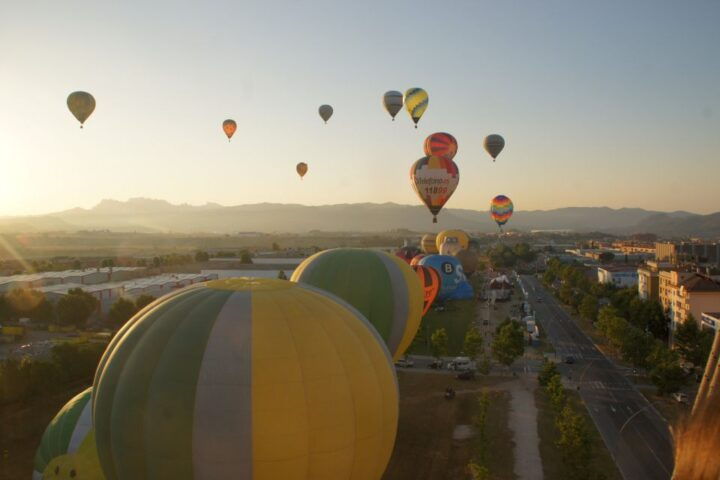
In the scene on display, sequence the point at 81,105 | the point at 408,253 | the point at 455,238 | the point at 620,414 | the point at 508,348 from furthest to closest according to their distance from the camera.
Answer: the point at 455,238
the point at 408,253
the point at 81,105
the point at 508,348
the point at 620,414

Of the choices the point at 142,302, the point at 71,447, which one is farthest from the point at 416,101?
the point at 71,447

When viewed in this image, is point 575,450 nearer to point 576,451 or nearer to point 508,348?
point 576,451

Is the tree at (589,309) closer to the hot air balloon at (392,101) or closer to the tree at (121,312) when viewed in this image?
the hot air balloon at (392,101)

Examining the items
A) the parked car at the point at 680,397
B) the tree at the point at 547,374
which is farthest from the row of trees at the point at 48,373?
the parked car at the point at 680,397

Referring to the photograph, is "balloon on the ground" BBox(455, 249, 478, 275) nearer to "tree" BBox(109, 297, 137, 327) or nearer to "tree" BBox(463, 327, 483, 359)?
"tree" BBox(463, 327, 483, 359)

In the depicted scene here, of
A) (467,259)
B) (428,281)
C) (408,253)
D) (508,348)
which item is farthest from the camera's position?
(467,259)

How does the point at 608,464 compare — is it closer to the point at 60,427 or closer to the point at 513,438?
the point at 513,438

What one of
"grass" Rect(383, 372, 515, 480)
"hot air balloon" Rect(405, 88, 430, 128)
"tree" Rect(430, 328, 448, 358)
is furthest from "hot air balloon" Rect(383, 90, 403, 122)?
"grass" Rect(383, 372, 515, 480)

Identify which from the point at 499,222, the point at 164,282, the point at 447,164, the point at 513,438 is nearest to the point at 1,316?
the point at 164,282
